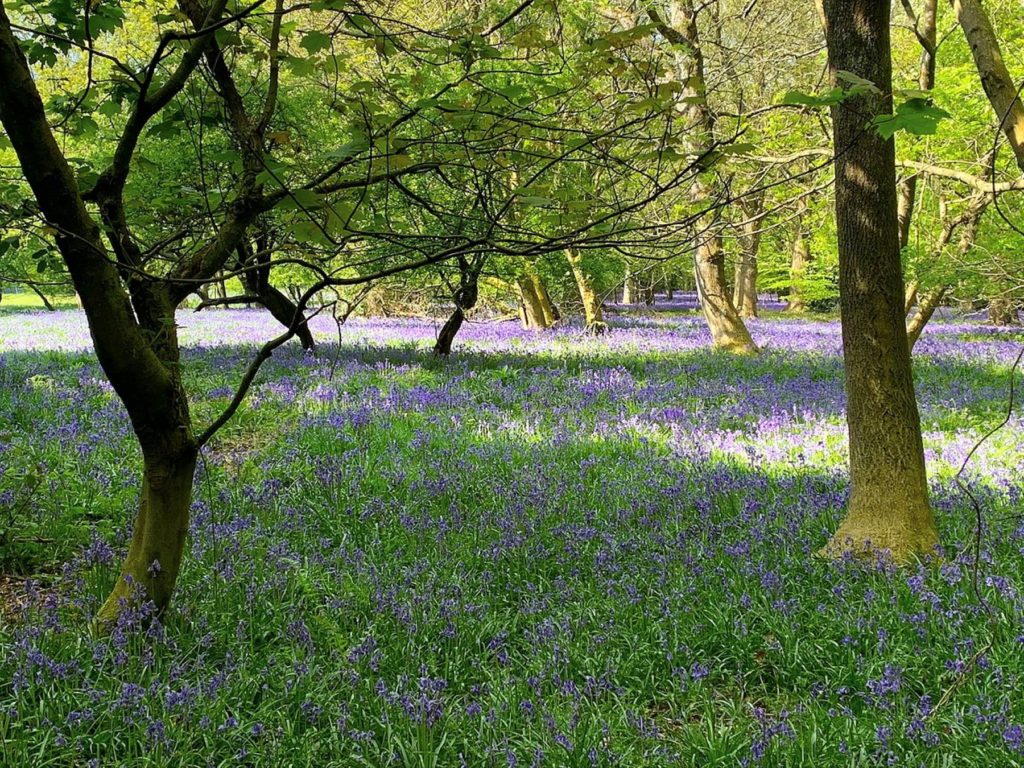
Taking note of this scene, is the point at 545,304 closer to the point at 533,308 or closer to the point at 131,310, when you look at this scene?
the point at 533,308

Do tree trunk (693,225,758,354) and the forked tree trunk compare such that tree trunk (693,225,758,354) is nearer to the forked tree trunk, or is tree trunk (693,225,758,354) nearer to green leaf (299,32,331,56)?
the forked tree trunk

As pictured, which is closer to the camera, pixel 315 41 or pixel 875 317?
pixel 315 41

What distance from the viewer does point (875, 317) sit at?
4309 mm

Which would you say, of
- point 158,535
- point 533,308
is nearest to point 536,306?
point 533,308

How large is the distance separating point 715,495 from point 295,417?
16.8ft

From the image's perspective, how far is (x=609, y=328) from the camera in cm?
2117

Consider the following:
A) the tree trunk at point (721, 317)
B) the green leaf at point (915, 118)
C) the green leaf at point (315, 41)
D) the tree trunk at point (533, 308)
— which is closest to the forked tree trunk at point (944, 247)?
the tree trunk at point (721, 317)

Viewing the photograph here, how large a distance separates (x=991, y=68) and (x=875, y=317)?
1601 millimetres

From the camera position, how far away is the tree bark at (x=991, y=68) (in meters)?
4.25

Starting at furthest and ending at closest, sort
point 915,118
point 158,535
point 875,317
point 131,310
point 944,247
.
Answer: point 944,247, point 875,317, point 158,535, point 131,310, point 915,118

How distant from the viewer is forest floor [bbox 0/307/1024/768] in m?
2.82

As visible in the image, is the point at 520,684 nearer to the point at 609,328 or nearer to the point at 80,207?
the point at 80,207

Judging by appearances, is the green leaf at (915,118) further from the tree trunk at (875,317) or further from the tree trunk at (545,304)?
the tree trunk at (545,304)

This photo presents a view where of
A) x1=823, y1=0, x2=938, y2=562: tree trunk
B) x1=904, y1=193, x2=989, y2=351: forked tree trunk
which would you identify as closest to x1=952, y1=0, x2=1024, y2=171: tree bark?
x1=823, y1=0, x2=938, y2=562: tree trunk
